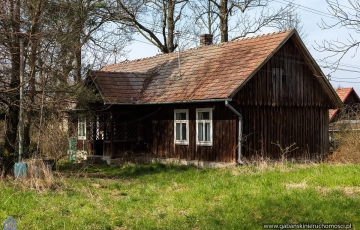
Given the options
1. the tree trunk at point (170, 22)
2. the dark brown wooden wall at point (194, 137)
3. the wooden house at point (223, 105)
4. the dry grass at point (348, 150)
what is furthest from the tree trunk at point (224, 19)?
the dry grass at point (348, 150)

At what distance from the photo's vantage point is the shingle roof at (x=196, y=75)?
1753cm

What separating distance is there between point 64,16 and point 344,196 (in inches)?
387

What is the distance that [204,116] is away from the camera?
1827cm

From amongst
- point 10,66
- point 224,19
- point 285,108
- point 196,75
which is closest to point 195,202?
point 10,66

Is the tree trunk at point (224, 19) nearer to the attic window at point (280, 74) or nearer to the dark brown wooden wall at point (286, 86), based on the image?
the dark brown wooden wall at point (286, 86)

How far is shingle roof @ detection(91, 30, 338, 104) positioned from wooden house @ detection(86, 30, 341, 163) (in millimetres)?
56

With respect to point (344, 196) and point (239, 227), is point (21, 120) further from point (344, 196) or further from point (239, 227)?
point (344, 196)

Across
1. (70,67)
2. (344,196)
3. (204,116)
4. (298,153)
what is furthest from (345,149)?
(70,67)

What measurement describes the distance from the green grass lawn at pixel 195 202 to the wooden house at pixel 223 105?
4.22 m

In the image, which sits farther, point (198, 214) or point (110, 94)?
point (110, 94)

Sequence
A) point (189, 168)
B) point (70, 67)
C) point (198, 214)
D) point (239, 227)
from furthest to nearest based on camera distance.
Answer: point (189, 168) < point (70, 67) < point (198, 214) < point (239, 227)

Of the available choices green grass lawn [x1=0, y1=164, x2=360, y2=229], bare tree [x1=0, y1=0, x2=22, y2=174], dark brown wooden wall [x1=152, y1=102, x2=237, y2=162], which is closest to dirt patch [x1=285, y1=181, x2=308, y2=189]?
green grass lawn [x1=0, y1=164, x2=360, y2=229]

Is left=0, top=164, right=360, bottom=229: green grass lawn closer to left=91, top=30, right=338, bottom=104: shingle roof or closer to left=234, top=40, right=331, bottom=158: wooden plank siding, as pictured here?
left=234, top=40, right=331, bottom=158: wooden plank siding

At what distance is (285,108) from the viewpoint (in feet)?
61.7
